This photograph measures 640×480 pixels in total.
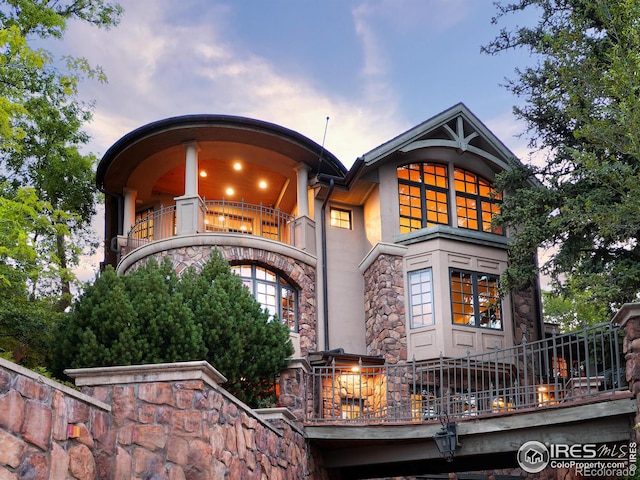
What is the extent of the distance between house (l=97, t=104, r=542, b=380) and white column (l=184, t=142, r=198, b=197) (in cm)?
4

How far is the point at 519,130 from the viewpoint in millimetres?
18766

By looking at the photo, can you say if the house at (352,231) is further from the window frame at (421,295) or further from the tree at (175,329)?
the tree at (175,329)

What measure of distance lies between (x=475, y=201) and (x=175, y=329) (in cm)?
1001

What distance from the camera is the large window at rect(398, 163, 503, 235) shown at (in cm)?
1986

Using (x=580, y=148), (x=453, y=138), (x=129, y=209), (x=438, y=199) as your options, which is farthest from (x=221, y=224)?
(x=580, y=148)

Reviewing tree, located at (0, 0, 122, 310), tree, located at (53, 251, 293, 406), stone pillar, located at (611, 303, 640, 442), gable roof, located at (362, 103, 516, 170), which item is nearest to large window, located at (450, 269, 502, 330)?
gable roof, located at (362, 103, 516, 170)

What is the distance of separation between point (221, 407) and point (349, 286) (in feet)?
37.1

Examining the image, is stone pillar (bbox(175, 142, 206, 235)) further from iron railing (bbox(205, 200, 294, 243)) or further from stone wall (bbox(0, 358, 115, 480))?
stone wall (bbox(0, 358, 115, 480))

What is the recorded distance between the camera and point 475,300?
61.3 feet

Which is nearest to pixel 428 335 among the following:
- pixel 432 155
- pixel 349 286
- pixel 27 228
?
pixel 349 286

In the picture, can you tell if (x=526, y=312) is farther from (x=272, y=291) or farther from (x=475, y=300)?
(x=272, y=291)

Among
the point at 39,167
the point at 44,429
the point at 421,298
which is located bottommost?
the point at 44,429

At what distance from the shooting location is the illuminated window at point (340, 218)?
20714 millimetres

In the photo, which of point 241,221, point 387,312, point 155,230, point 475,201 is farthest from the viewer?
point 241,221
